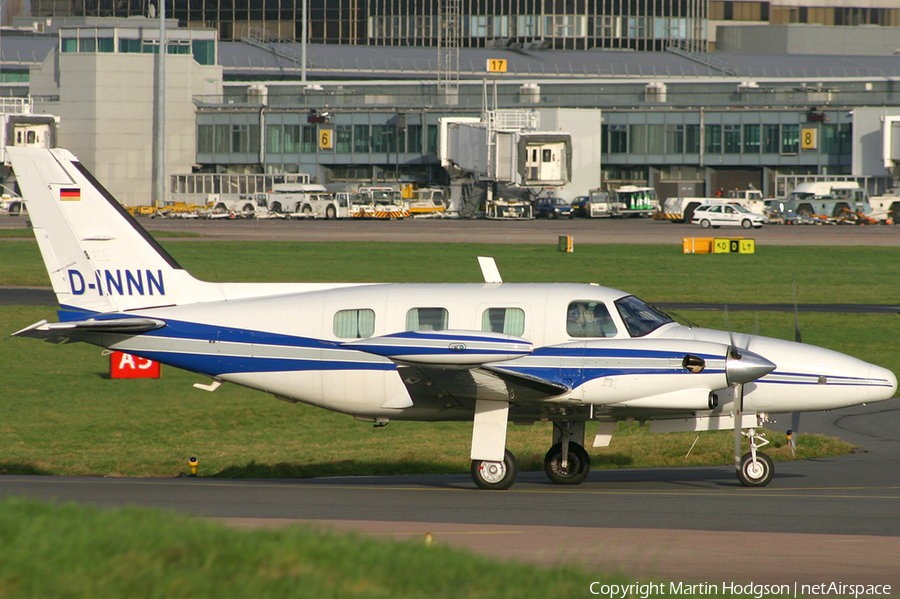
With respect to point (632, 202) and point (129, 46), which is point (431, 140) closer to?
point (632, 202)

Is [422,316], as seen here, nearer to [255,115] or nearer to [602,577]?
[602,577]

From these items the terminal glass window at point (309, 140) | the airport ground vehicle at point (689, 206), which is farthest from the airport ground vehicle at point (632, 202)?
the terminal glass window at point (309, 140)

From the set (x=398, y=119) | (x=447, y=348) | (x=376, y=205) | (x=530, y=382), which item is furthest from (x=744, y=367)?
(x=398, y=119)

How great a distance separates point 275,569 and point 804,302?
122 ft

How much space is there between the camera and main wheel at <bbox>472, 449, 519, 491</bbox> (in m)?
15.7

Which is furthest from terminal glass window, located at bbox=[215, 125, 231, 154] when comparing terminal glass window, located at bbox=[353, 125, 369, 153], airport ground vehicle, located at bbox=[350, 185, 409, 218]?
airport ground vehicle, located at bbox=[350, 185, 409, 218]

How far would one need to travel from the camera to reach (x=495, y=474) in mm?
15703

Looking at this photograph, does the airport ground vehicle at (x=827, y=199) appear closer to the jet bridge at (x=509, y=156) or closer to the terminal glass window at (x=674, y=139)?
the terminal glass window at (x=674, y=139)

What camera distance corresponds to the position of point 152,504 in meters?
14.2

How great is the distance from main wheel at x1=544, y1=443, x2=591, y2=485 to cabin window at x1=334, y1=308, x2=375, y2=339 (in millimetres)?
3474

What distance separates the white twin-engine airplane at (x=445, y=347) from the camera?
15156 millimetres

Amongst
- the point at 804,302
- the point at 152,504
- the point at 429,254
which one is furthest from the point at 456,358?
the point at 429,254

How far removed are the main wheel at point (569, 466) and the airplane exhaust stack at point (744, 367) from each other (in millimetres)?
2851

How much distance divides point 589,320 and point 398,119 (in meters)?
101
